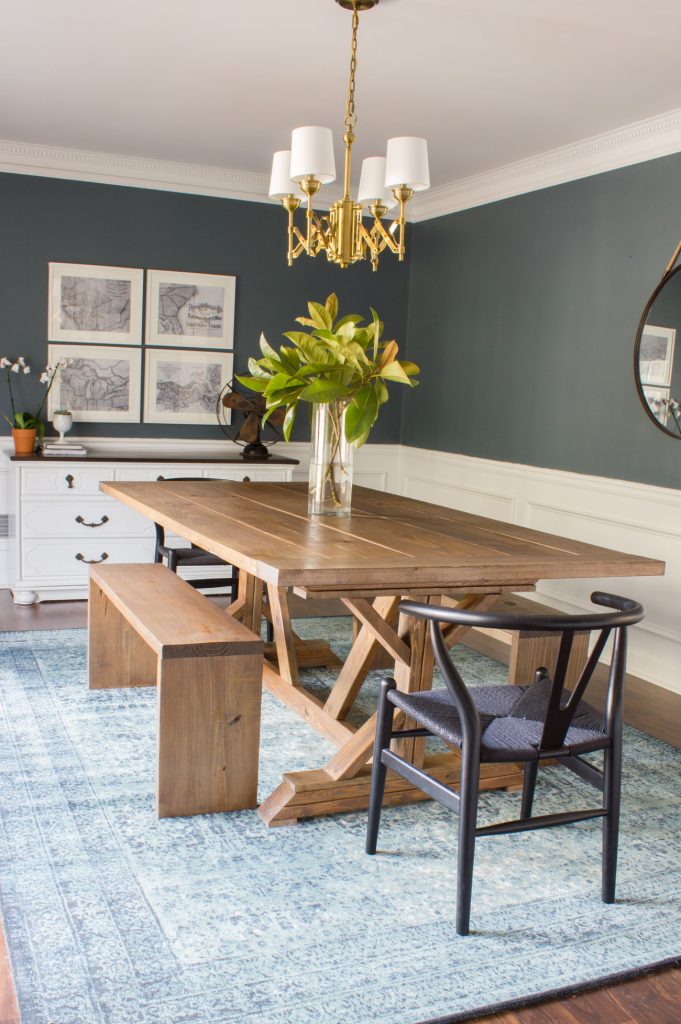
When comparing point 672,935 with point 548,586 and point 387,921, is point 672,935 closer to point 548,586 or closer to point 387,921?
point 387,921

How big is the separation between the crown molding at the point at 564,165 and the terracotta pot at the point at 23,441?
2.79 metres

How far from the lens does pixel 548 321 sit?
4.80m

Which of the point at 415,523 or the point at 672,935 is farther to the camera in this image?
the point at 415,523

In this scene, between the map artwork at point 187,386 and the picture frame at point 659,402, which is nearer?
the picture frame at point 659,402

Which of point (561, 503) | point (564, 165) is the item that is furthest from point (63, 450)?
point (564, 165)

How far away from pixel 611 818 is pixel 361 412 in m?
1.34

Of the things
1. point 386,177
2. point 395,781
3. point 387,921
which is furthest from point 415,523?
point 387,921

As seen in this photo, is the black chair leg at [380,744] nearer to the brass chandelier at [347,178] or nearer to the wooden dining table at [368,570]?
the wooden dining table at [368,570]

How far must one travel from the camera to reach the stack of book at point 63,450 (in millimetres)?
5055

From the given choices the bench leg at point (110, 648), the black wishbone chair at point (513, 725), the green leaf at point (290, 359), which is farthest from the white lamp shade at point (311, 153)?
the bench leg at point (110, 648)

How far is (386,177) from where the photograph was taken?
117 inches

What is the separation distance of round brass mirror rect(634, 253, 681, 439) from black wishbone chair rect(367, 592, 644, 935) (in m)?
1.85

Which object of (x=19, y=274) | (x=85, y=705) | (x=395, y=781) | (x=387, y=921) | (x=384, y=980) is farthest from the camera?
(x=19, y=274)

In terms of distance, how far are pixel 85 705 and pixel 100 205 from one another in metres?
3.16
